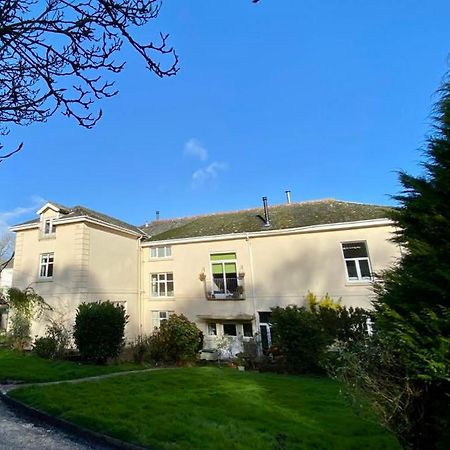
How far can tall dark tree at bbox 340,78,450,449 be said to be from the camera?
10.3 feet

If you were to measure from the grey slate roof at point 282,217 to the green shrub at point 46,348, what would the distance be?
32.3 feet

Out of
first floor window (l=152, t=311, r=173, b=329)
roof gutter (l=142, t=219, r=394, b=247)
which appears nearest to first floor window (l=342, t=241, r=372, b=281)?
roof gutter (l=142, t=219, r=394, b=247)

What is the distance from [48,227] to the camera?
847 inches

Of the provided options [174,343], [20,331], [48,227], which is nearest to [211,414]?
[174,343]

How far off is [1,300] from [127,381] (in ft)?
50.9

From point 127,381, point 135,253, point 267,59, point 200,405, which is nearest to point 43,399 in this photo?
point 127,381

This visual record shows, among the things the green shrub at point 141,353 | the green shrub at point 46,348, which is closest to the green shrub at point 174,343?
the green shrub at point 141,353

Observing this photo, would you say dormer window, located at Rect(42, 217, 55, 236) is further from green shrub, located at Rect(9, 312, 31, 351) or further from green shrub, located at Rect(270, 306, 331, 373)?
green shrub, located at Rect(270, 306, 331, 373)

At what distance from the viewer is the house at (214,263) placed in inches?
735

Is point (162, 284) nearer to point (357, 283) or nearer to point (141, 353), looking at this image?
point (141, 353)

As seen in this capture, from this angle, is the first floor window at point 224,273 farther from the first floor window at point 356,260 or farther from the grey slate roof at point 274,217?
the first floor window at point 356,260

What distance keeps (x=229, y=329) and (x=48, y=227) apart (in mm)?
13522

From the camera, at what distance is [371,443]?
16.8ft

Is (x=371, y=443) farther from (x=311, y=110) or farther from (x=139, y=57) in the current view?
(x=311, y=110)
